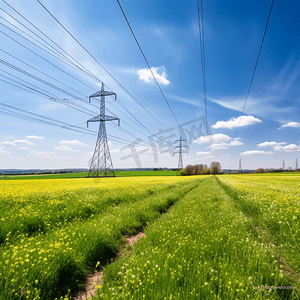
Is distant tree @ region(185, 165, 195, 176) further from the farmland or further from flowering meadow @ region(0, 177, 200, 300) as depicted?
the farmland

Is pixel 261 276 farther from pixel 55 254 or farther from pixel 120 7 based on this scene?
pixel 120 7

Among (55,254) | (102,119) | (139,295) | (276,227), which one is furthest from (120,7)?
(102,119)

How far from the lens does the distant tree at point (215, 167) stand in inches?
5838

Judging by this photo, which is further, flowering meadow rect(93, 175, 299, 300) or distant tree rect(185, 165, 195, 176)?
distant tree rect(185, 165, 195, 176)

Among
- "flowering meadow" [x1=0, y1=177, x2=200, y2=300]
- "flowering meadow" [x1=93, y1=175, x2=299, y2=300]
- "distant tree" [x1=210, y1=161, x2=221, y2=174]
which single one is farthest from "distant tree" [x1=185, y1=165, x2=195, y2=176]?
"flowering meadow" [x1=93, y1=175, x2=299, y2=300]

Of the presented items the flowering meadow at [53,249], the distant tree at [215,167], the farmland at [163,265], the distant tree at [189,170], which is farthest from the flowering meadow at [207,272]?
the distant tree at [215,167]

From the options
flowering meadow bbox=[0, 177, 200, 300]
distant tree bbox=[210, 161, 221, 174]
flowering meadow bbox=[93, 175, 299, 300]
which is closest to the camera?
flowering meadow bbox=[93, 175, 299, 300]

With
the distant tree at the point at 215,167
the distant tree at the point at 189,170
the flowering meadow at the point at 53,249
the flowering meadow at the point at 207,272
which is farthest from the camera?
the distant tree at the point at 215,167

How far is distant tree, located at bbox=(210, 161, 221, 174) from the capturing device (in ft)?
486

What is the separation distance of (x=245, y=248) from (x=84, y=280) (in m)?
4.00

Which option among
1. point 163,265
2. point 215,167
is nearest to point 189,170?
point 215,167

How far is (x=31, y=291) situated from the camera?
109 inches

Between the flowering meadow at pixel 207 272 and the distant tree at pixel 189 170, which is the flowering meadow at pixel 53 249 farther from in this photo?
the distant tree at pixel 189 170

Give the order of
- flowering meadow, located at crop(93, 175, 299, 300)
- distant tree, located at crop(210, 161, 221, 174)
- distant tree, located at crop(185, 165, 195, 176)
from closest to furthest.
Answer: flowering meadow, located at crop(93, 175, 299, 300), distant tree, located at crop(185, 165, 195, 176), distant tree, located at crop(210, 161, 221, 174)
